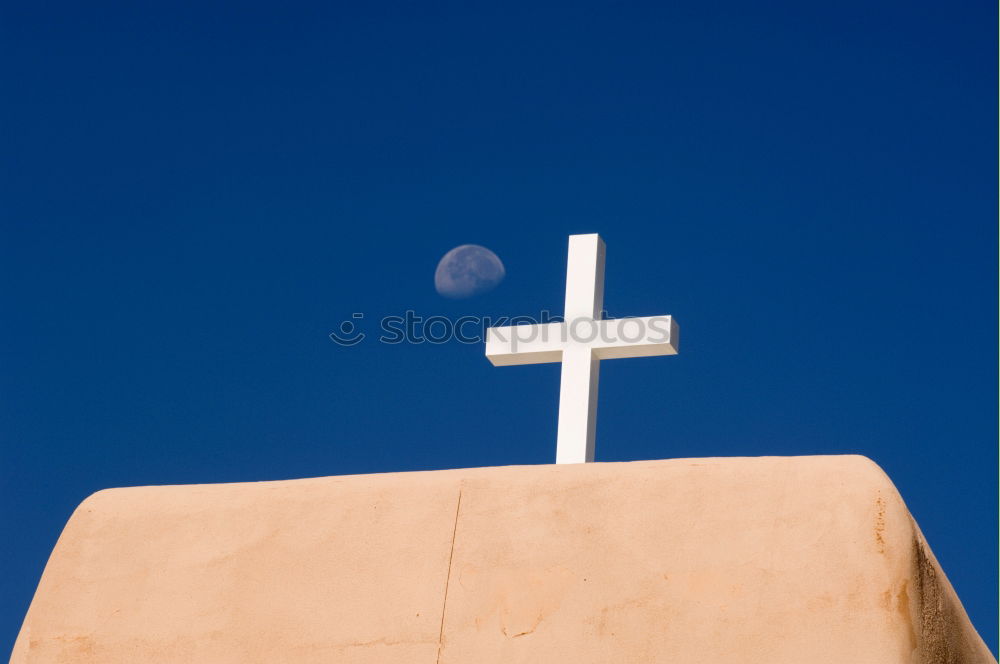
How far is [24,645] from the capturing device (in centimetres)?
351

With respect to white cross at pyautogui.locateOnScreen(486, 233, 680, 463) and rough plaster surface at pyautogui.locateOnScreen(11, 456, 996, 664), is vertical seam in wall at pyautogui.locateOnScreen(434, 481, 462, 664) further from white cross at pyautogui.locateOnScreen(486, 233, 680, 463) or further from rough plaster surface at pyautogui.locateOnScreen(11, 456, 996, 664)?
white cross at pyautogui.locateOnScreen(486, 233, 680, 463)

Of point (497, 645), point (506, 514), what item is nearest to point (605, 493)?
point (506, 514)

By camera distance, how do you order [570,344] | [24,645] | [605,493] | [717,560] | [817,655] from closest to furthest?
[817,655] < [717,560] < [605,493] < [24,645] < [570,344]

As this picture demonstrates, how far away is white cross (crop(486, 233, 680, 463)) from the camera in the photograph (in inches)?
179

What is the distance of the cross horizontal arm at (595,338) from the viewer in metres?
4.78

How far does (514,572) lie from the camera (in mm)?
3232

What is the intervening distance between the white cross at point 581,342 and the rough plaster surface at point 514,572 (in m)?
1.13

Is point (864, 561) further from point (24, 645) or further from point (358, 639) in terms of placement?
point (24, 645)

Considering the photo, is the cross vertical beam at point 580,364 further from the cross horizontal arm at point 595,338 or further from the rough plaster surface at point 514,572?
the rough plaster surface at point 514,572

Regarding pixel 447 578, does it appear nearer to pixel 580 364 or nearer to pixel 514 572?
pixel 514 572

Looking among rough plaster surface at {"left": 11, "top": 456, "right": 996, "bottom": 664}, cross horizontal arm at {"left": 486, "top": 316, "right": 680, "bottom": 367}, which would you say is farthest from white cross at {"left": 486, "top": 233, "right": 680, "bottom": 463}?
rough plaster surface at {"left": 11, "top": 456, "right": 996, "bottom": 664}

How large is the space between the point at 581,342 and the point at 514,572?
65.6 inches

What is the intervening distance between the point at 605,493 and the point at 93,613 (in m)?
1.34

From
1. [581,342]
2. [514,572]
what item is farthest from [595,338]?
[514,572]
